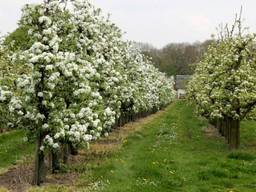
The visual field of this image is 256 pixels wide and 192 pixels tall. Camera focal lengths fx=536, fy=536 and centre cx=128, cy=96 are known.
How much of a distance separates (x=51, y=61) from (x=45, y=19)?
1914 millimetres

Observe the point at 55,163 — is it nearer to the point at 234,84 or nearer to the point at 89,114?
the point at 89,114

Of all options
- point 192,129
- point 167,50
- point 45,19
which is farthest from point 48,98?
point 167,50

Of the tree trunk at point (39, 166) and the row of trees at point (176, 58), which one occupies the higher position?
the row of trees at point (176, 58)

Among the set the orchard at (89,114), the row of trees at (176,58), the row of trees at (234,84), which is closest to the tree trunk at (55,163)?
the orchard at (89,114)

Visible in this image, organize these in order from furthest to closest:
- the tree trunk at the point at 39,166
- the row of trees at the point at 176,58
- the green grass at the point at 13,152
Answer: the row of trees at the point at 176,58 → the green grass at the point at 13,152 → the tree trunk at the point at 39,166

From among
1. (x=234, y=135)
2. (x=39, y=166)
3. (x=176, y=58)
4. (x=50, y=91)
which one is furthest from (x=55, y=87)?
(x=176, y=58)

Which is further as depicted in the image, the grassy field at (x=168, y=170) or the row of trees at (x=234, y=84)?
the row of trees at (x=234, y=84)

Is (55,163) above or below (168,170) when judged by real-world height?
above

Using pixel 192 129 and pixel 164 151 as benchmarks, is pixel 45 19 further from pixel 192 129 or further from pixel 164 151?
pixel 192 129

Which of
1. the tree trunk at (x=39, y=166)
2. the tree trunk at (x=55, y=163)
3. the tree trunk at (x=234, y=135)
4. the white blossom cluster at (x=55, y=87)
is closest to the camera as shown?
the white blossom cluster at (x=55, y=87)

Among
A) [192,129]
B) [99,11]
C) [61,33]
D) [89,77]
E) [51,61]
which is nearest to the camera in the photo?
[51,61]

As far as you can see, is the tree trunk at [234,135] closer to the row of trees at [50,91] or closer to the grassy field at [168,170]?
the grassy field at [168,170]

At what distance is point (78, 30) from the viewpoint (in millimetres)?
23344

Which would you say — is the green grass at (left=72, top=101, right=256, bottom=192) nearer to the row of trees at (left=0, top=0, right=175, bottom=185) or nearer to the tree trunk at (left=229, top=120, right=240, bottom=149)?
the tree trunk at (left=229, top=120, right=240, bottom=149)
